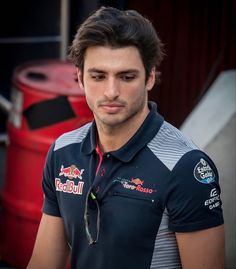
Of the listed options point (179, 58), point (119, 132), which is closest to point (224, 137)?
point (119, 132)

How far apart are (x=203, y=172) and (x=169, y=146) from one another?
0.17 m

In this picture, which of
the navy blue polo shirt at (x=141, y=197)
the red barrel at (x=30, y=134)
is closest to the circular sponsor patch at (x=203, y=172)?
the navy blue polo shirt at (x=141, y=197)

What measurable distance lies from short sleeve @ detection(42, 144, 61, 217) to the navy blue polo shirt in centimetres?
8

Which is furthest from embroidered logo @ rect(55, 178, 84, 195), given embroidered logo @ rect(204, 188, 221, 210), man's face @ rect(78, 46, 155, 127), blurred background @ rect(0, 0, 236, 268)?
blurred background @ rect(0, 0, 236, 268)

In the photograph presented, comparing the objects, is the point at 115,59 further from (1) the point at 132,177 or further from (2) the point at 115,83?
(1) the point at 132,177

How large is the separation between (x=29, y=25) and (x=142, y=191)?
4.80 m

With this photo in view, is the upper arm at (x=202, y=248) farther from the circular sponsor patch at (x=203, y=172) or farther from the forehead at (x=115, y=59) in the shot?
the forehead at (x=115, y=59)

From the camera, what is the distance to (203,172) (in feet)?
8.93

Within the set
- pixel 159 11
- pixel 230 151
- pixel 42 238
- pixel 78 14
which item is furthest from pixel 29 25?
pixel 42 238

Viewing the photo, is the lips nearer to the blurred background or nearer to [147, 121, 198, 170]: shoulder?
[147, 121, 198, 170]: shoulder

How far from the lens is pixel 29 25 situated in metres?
7.29

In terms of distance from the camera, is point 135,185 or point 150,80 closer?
point 135,185

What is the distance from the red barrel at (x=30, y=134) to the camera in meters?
4.79

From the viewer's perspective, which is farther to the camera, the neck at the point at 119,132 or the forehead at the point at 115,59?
the neck at the point at 119,132
